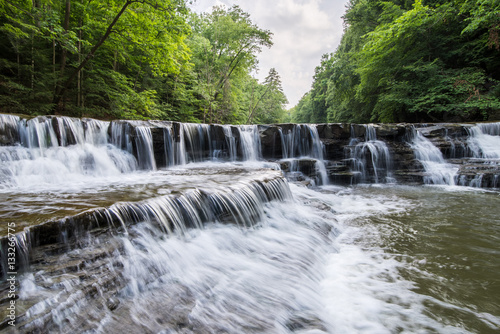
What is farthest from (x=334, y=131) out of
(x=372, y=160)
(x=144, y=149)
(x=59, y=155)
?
(x=59, y=155)

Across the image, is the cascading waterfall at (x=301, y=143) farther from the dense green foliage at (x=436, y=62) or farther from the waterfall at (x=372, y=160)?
the dense green foliage at (x=436, y=62)

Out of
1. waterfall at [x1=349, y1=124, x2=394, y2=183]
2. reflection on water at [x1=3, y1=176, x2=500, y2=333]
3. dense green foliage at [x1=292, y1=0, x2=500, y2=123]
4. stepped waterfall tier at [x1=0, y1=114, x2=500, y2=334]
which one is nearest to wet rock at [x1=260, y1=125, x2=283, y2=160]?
waterfall at [x1=349, y1=124, x2=394, y2=183]

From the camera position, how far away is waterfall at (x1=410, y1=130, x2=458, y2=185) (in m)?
8.12

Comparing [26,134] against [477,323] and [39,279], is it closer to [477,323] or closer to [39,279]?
[39,279]

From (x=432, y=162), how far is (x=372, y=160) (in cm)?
228

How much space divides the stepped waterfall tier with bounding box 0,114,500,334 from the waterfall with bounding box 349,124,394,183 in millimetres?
2825

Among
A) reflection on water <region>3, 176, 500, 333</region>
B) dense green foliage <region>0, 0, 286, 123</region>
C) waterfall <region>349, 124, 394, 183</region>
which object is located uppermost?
dense green foliage <region>0, 0, 286, 123</region>

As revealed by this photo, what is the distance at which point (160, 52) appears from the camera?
8.98 meters

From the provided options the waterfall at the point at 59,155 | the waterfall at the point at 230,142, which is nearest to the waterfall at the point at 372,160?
the waterfall at the point at 230,142

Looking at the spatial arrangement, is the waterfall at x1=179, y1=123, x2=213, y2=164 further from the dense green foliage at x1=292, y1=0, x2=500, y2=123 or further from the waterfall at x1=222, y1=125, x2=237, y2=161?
the dense green foliage at x1=292, y1=0, x2=500, y2=123

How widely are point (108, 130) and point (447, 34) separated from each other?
18.9 metres

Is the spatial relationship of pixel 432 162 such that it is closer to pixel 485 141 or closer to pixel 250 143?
pixel 485 141

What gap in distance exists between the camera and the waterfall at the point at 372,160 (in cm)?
919

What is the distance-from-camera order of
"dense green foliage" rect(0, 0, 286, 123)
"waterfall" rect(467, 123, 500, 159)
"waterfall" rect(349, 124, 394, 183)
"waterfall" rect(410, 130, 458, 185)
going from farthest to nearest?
"waterfall" rect(349, 124, 394, 183)
"waterfall" rect(467, 123, 500, 159)
"waterfall" rect(410, 130, 458, 185)
"dense green foliage" rect(0, 0, 286, 123)
